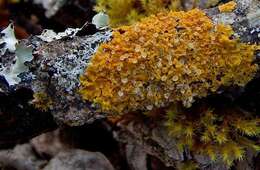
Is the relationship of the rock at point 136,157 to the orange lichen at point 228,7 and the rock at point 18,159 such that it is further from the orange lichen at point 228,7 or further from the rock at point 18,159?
the orange lichen at point 228,7

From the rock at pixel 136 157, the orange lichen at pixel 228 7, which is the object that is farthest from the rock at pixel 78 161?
the orange lichen at pixel 228 7

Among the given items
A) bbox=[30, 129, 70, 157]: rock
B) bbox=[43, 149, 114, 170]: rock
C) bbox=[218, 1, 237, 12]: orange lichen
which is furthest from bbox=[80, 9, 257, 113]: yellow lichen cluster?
bbox=[30, 129, 70, 157]: rock

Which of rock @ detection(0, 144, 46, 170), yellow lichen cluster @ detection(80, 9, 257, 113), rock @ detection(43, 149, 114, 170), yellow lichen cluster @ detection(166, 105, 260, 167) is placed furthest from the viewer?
rock @ detection(0, 144, 46, 170)

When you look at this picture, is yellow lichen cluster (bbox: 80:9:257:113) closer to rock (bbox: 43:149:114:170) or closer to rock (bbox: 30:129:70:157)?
rock (bbox: 43:149:114:170)

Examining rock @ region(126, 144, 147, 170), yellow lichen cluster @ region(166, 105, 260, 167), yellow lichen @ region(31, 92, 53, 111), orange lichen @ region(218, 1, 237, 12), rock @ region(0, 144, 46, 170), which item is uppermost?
orange lichen @ region(218, 1, 237, 12)

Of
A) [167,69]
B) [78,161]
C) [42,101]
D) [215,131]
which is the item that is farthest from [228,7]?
[78,161]

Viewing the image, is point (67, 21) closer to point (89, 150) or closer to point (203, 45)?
point (89, 150)

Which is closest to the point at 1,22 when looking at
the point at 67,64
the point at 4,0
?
the point at 4,0
